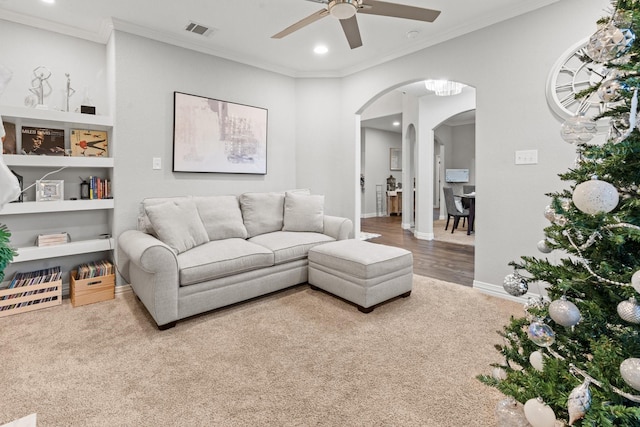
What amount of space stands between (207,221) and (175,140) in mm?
978

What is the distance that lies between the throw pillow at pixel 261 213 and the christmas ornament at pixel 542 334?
9.63 ft

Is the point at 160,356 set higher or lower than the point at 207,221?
lower

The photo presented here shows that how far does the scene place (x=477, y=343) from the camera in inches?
83.8

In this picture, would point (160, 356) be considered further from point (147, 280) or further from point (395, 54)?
point (395, 54)

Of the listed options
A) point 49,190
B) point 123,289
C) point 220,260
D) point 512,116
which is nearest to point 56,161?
point 49,190

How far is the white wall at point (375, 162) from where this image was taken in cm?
923

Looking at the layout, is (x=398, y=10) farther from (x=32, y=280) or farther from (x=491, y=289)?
(x=32, y=280)

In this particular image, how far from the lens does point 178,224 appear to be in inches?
109

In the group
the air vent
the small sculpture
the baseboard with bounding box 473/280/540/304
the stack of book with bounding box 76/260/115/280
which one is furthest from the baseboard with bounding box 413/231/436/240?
the small sculpture

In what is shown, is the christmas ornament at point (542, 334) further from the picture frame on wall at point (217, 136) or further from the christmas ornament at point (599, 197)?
the picture frame on wall at point (217, 136)

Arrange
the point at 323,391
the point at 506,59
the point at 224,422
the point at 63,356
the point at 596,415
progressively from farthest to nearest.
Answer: the point at 506,59, the point at 63,356, the point at 323,391, the point at 224,422, the point at 596,415

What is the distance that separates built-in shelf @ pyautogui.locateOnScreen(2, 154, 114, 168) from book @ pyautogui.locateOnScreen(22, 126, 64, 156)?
0.71 ft

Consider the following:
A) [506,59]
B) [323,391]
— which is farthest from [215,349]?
[506,59]

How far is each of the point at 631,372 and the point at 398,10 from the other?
2.30 m
